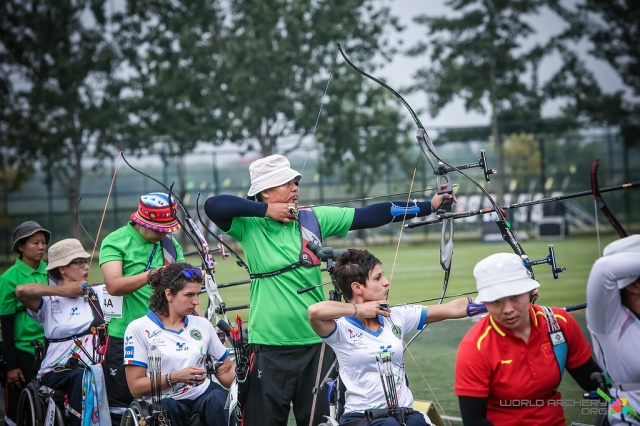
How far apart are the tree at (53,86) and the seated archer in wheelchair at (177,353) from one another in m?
28.7

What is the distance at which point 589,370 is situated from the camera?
384cm

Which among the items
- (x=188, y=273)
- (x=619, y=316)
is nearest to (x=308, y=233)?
(x=188, y=273)

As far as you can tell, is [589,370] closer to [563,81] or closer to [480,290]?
[480,290]

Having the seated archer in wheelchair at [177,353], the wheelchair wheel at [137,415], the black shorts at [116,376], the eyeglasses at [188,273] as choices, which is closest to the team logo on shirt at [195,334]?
the seated archer in wheelchair at [177,353]

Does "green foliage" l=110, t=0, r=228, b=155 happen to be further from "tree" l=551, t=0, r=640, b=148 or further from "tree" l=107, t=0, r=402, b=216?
"tree" l=551, t=0, r=640, b=148

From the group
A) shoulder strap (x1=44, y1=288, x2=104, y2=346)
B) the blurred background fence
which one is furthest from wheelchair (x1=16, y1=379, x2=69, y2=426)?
the blurred background fence

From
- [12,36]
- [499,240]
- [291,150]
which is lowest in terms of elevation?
[499,240]

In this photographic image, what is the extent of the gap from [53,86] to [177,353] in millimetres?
32493

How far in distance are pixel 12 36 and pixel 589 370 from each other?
35.6 meters

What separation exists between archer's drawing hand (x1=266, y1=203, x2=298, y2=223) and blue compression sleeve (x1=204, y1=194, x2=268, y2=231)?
4cm

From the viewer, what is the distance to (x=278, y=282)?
5.00 m

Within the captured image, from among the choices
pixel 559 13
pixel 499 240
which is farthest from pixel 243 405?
pixel 559 13

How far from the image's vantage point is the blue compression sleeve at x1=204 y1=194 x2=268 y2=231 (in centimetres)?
490

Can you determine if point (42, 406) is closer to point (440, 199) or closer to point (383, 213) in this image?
point (383, 213)
